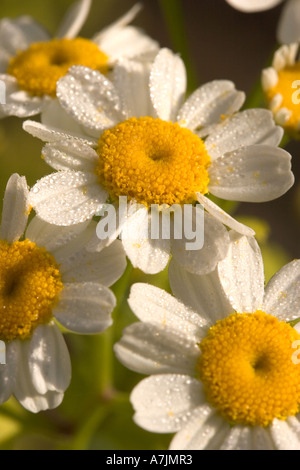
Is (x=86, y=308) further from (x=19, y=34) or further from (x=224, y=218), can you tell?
(x=19, y=34)

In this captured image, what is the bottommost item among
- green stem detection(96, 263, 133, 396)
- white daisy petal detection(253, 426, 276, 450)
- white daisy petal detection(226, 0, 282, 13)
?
green stem detection(96, 263, 133, 396)

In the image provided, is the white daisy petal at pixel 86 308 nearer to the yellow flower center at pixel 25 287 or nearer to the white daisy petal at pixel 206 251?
the yellow flower center at pixel 25 287

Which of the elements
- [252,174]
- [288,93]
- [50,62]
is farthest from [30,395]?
[288,93]

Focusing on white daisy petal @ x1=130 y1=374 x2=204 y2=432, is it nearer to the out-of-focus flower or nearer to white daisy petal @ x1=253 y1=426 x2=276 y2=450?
white daisy petal @ x1=253 y1=426 x2=276 y2=450

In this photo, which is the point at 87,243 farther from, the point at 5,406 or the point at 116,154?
the point at 5,406

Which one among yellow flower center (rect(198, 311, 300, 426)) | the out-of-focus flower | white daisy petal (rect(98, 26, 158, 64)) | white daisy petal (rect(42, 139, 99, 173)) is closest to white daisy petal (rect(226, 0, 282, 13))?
the out-of-focus flower

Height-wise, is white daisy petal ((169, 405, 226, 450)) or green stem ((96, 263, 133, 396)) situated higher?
white daisy petal ((169, 405, 226, 450))
